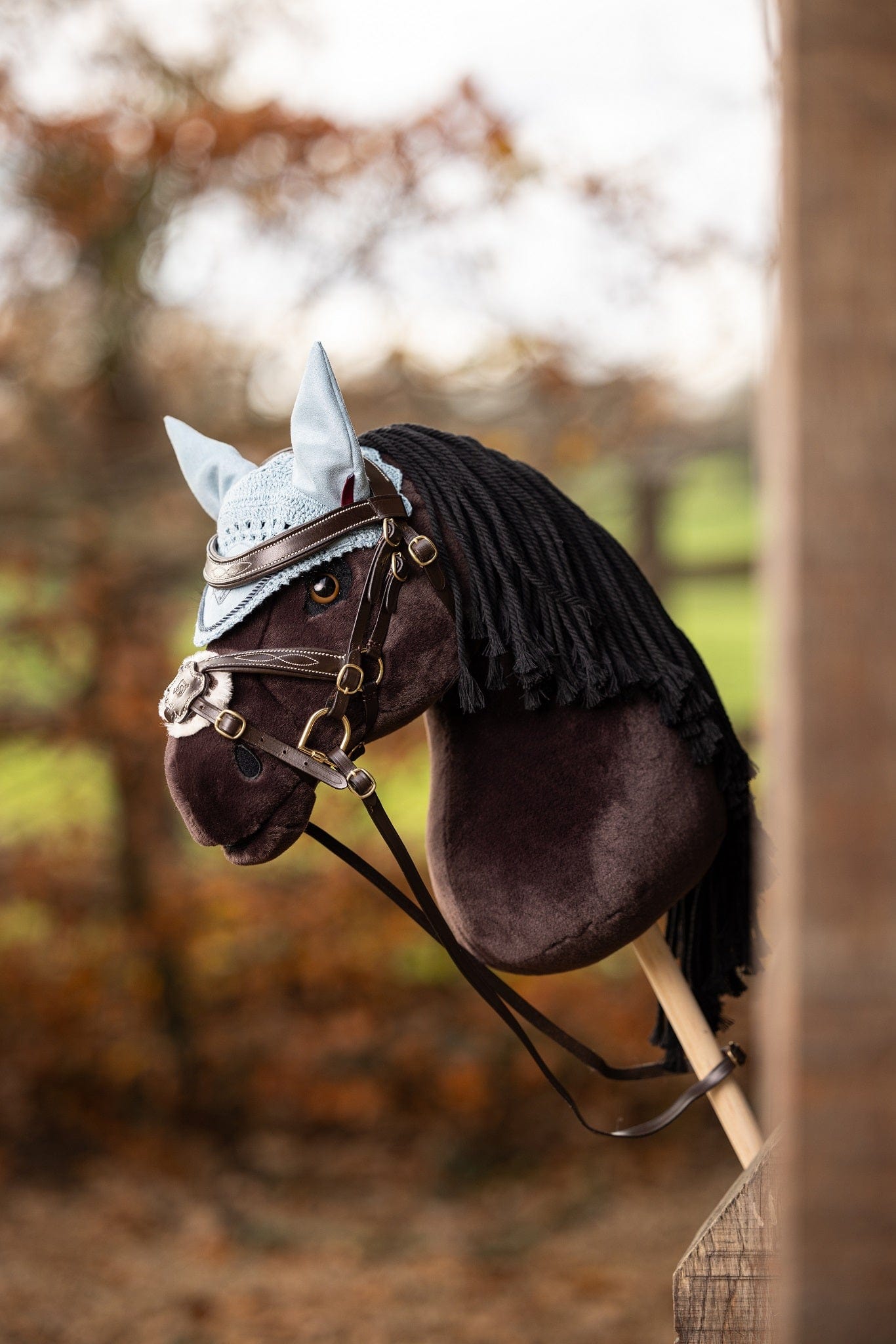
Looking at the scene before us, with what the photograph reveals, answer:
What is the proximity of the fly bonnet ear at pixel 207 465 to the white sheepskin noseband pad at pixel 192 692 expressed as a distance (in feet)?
0.63

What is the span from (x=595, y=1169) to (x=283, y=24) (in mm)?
3732

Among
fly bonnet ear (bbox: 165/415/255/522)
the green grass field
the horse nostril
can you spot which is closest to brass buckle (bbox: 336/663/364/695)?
the horse nostril

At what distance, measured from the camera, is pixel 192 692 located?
99 centimetres

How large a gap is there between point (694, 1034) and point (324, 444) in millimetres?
748

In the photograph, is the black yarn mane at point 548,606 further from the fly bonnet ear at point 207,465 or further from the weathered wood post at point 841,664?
the weathered wood post at point 841,664

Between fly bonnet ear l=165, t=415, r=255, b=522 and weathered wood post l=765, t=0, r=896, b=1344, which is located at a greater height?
fly bonnet ear l=165, t=415, r=255, b=522

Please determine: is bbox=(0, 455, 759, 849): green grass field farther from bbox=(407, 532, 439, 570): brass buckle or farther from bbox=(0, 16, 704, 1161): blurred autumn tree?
bbox=(407, 532, 439, 570): brass buckle

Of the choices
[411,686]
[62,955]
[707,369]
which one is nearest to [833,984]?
[411,686]

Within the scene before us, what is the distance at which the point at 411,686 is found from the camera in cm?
101

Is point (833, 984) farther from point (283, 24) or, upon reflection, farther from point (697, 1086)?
point (283, 24)

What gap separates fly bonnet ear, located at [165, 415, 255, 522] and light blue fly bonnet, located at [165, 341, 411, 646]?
0.27 feet

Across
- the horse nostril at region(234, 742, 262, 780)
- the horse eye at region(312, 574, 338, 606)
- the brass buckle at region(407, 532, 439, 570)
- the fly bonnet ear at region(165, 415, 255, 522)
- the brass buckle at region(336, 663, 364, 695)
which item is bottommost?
the horse nostril at region(234, 742, 262, 780)

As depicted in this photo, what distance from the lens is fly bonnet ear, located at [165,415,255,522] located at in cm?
111

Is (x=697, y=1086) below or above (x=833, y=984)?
below
